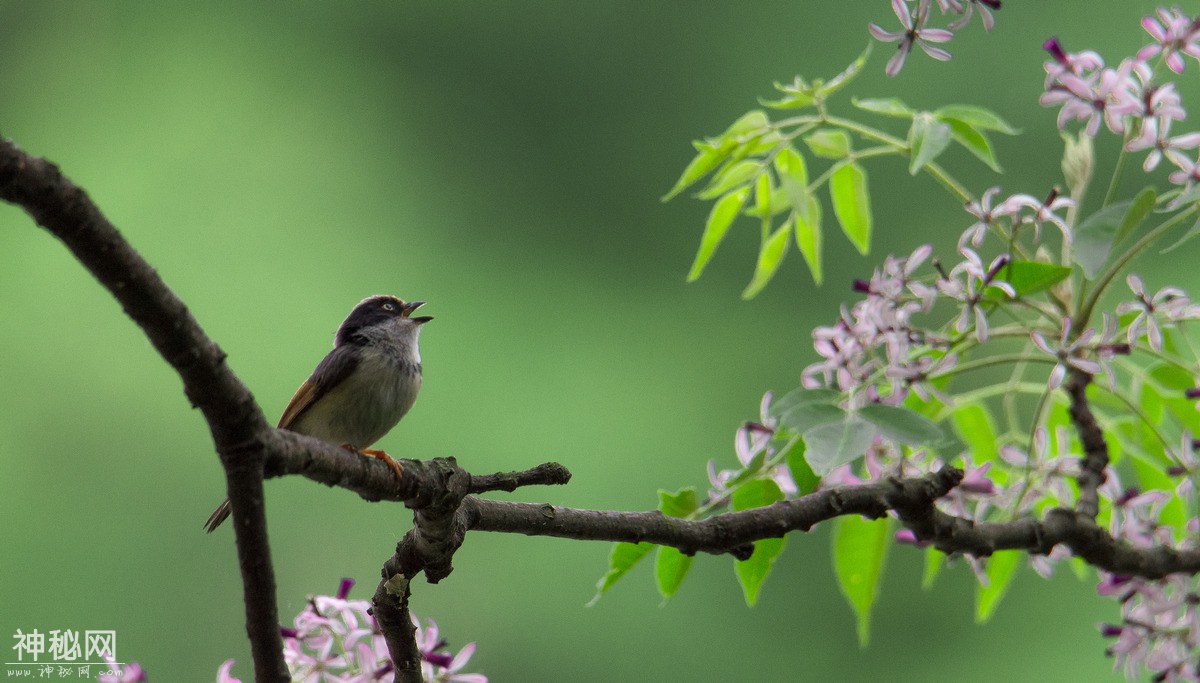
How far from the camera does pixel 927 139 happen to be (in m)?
1.50

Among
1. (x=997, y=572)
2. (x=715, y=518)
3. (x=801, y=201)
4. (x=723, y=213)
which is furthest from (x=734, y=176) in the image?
(x=997, y=572)

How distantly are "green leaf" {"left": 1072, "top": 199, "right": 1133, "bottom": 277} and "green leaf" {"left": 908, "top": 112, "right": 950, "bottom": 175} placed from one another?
190mm

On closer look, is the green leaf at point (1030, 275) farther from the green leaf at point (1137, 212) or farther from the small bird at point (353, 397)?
the small bird at point (353, 397)

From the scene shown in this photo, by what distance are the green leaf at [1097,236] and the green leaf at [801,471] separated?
389 mm

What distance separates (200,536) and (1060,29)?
3785 mm

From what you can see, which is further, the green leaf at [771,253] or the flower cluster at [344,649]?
the green leaf at [771,253]

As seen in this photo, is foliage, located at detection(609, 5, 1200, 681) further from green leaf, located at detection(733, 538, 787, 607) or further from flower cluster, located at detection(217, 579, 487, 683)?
flower cluster, located at detection(217, 579, 487, 683)

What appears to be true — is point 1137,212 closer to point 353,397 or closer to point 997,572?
point 997,572

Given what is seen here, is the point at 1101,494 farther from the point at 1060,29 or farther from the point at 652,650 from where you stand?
the point at 1060,29

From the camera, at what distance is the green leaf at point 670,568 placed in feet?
4.95

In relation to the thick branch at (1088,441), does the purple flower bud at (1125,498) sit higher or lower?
lower

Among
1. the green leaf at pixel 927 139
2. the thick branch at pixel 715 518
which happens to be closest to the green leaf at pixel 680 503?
the thick branch at pixel 715 518

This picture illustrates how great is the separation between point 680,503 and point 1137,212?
0.64 meters

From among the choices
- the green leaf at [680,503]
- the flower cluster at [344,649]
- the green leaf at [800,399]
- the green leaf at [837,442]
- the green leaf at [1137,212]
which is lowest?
the flower cluster at [344,649]
